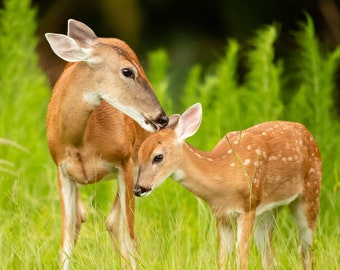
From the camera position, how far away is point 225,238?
706 cm

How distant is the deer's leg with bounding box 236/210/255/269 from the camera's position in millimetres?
6847

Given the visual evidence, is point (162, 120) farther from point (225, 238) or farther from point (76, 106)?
point (225, 238)

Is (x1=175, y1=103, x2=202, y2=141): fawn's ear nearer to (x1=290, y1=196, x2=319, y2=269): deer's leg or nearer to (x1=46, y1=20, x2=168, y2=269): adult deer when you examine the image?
(x1=46, y1=20, x2=168, y2=269): adult deer

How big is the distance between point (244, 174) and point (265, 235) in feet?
2.04

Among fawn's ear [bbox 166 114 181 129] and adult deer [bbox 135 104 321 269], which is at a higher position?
fawn's ear [bbox 166 114 181 129]

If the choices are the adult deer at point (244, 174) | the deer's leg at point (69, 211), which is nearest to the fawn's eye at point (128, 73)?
the adult deer at point (244, 174)

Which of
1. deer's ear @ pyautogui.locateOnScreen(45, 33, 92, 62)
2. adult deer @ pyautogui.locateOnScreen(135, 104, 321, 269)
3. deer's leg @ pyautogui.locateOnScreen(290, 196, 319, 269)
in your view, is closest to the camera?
deer's ear @ pyautogui.locateOnScreen(45, 33, 92, 62)

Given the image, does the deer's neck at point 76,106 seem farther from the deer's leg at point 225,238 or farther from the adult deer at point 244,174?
the deer's leg at point 225,238

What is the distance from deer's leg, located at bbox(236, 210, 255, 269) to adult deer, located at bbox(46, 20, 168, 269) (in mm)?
605

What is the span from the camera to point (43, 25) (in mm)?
12672

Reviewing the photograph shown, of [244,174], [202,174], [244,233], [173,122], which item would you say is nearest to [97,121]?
[173,122]

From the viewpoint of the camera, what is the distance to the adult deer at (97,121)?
6832 mm

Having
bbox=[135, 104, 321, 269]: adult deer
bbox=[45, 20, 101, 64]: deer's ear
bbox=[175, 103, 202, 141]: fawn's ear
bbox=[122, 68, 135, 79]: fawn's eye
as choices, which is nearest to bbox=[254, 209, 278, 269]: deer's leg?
bbox=[135, 104, 321, 269]: adult deer

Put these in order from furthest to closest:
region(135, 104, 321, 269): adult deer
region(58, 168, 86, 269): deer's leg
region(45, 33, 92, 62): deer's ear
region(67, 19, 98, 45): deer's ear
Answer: region(58, 168, 86, 269): deer's leg
region(135, 104, 321, 269): adult deer
region(67, 19, 98, 45): deer's ear
region(45, 33, 92, 62): deer's ear
